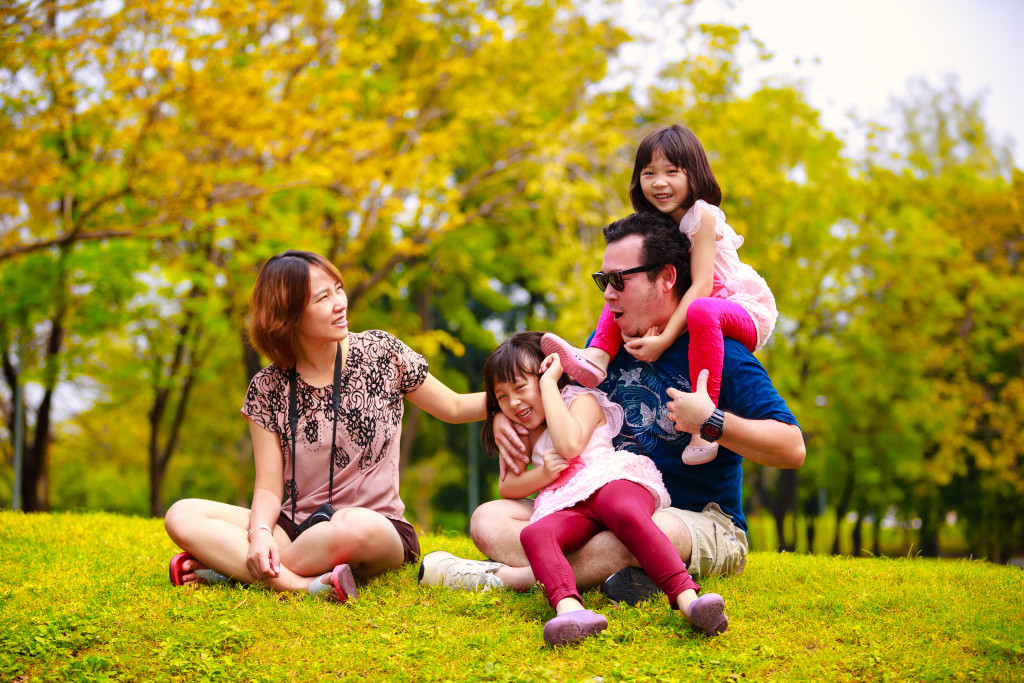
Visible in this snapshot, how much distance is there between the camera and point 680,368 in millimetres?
3746

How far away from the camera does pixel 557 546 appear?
3398 mm

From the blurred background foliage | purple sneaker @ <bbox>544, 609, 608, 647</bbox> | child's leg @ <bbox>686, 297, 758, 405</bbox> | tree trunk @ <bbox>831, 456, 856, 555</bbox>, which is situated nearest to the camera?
purple sneaker @ <bbox>544, 609, 608, 647</bbox>

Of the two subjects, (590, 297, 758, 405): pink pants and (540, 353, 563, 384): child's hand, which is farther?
(540, 353, 563, 384): child's hand

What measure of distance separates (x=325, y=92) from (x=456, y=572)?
9.22 m

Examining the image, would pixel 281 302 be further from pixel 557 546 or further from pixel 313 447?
pixel 557 546

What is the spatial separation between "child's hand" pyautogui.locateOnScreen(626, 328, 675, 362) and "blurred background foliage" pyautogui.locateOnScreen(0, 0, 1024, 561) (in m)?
5.84

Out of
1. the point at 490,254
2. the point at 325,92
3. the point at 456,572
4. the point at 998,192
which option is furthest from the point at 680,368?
the point at 998,192

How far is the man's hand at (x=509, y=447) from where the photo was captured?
3.81 m

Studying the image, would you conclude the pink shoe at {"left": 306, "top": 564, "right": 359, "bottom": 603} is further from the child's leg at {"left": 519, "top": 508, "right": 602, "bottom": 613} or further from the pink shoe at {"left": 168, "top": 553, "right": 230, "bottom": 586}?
the child's leg at {"left": 519, "top": 508, "right": 602, "bottom": 613}

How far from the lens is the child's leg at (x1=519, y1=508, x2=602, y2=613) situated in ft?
10.7

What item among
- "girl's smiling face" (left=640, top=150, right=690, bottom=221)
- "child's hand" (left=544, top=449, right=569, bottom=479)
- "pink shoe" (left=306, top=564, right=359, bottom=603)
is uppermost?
"girl's smiling face" (left=640, top=150, right=690, bottom=221)

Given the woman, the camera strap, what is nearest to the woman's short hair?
the woman

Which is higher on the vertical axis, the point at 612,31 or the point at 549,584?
the point at 612,31

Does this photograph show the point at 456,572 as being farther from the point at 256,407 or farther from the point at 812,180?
the point at 812,180
